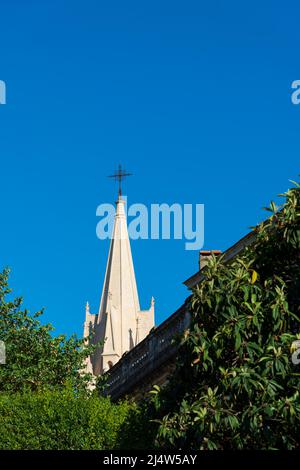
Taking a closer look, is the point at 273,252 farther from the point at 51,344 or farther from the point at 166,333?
the point at 51,344

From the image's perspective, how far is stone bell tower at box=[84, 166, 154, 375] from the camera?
100 m

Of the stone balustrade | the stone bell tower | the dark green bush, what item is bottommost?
the dark green bush

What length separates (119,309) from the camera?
4050 inches

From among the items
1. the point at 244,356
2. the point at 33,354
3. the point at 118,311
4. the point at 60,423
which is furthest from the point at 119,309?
the point at 244,356

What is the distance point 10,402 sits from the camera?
31.4 m

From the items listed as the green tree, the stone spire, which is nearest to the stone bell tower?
the stone spire

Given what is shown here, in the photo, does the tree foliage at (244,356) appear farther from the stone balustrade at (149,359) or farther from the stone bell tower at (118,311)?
the stone bell tower at (118,311)

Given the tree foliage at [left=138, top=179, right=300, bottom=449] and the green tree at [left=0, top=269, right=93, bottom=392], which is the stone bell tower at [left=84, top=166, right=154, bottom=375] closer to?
the green tree at [left=0, top=269, right=93, bottom=392]

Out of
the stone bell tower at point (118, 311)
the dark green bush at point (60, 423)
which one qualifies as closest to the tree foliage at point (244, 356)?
the dark green bush at point (60, 423)

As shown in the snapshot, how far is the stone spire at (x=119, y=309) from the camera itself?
101 m

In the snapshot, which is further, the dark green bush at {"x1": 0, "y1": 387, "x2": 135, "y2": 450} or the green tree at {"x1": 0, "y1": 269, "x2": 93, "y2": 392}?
the green tree at {"x1": 0, "y1": 269, "x2": 93, "y2": 392}
